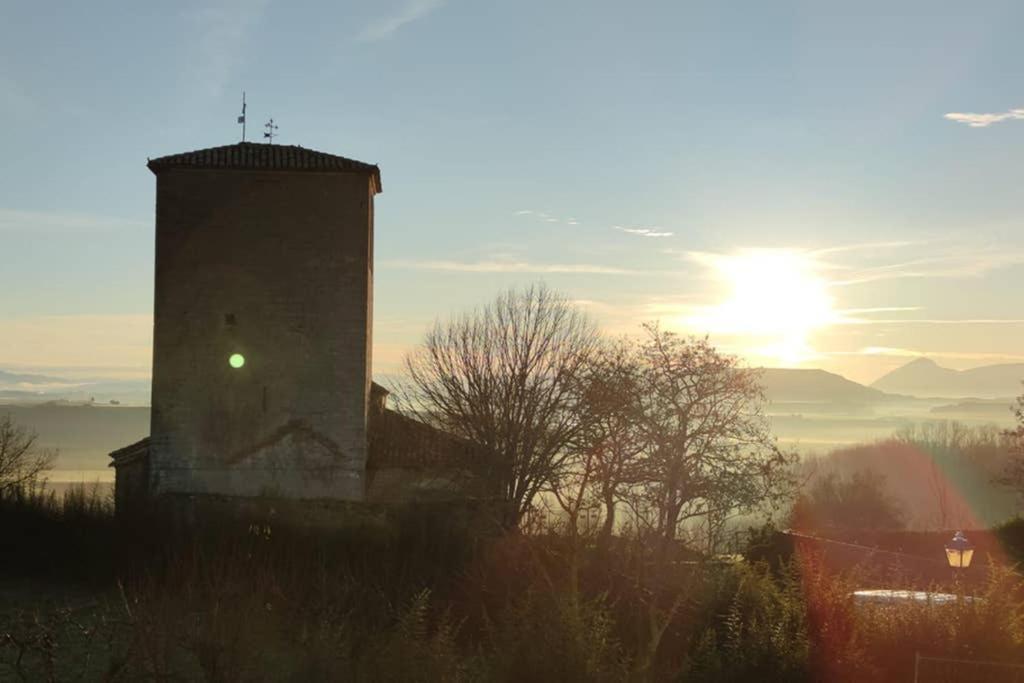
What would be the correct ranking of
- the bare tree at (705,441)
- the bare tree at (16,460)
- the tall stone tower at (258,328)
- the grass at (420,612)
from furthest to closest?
the bare tree at (705,441)
the bare tree at (16,460)
the tall stone tower at (258,328)
the grass at (420,612)

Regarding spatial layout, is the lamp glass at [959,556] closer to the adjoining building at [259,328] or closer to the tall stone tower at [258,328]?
the adjoining building at [259,328]

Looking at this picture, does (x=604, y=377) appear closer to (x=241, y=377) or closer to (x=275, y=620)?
(x=241, y=377)

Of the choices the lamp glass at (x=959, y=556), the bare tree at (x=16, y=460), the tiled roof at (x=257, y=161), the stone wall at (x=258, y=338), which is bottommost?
the lamp glass at (x=959, y=556)

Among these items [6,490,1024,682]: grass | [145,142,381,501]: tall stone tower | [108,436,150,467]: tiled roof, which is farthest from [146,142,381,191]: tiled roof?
[6,490,1024,682]: grass

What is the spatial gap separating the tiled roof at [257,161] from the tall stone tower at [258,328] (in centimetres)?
3

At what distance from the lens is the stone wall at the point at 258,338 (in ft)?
84.2

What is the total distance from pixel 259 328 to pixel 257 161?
4.20 meters

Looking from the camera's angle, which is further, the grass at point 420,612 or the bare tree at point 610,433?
the bare tree at point 610,433

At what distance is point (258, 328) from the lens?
25891mm

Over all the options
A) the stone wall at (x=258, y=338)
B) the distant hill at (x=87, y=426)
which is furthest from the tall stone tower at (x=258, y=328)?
the distant hill at (x=87, y=426)

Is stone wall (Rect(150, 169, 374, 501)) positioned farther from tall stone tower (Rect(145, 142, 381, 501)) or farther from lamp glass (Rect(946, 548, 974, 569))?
lamp glass (Rect(946, 548, 974, 569))

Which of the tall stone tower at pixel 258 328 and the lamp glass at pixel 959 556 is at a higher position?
the tall stone tower at pixel 258 328

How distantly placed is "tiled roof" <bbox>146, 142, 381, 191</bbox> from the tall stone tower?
3 cm

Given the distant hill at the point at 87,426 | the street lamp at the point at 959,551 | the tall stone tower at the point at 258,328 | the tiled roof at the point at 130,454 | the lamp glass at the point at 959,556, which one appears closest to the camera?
the lamp glass at the point at 959,556
